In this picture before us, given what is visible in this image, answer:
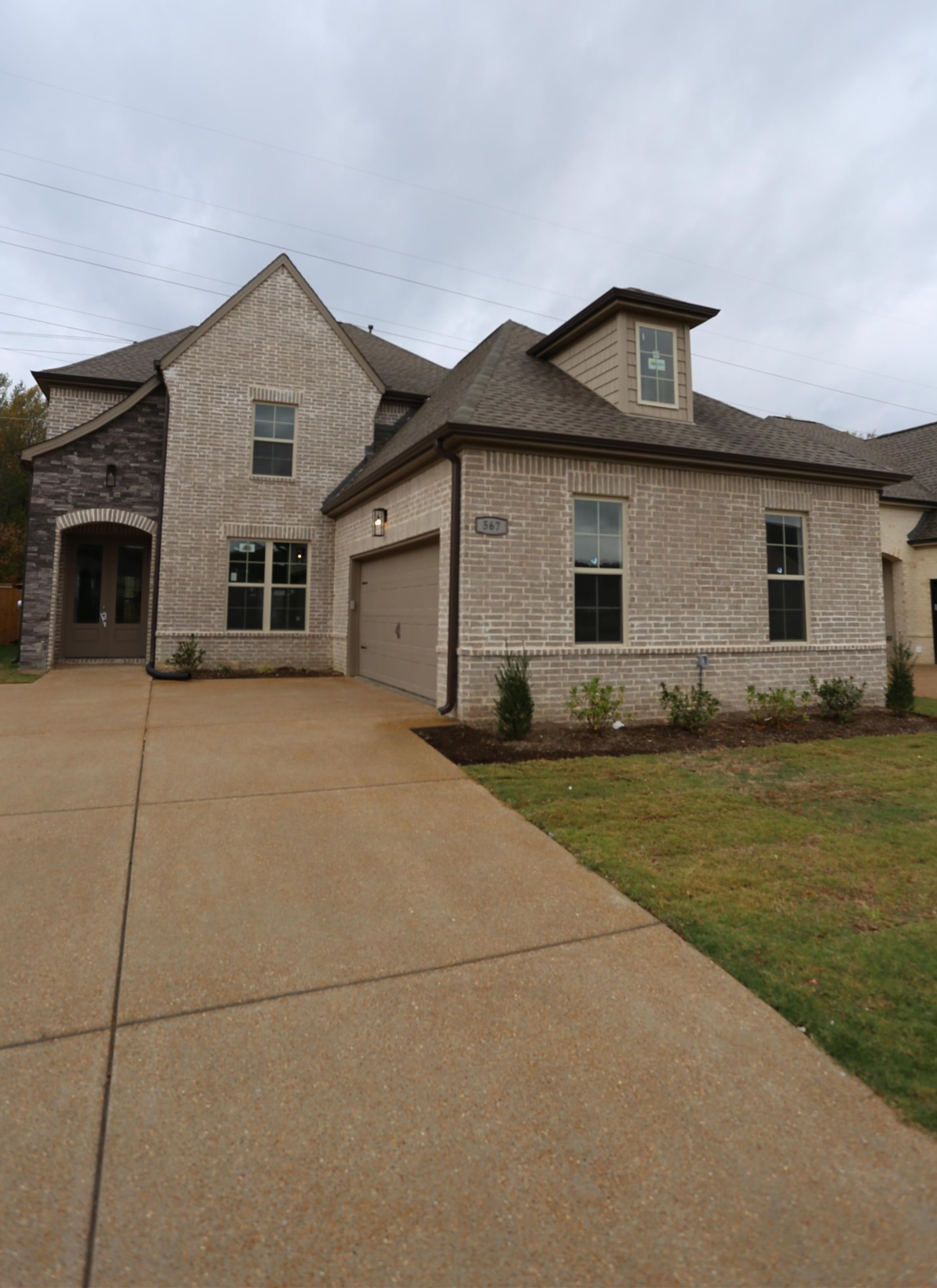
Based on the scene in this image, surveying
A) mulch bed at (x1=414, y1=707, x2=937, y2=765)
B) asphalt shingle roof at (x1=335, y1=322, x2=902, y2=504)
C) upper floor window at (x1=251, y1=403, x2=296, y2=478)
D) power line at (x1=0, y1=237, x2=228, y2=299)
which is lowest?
mulch bed at (x1=414, y1=707, x2=937, y2=765)

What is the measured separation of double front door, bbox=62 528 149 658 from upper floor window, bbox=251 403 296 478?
330 cm

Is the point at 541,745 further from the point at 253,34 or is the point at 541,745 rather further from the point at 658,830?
the point at 253,34

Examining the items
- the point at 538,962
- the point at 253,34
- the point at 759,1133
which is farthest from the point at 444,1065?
the point at 253,34

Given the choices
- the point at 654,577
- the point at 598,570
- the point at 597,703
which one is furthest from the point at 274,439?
the point at 597,703

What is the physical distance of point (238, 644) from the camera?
12844 millimetres

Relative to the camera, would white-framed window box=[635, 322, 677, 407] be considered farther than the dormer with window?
Yes

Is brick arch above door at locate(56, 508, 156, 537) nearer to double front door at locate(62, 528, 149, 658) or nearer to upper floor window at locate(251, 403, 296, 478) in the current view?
double front door at locate(62, 528, 149, 658)

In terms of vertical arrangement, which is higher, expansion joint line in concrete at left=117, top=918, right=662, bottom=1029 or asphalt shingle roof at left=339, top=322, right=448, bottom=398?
asphalt shingle roof at left=339, top=322, right=448, bottom=398

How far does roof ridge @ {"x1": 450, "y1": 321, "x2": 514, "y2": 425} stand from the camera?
25.0 feet

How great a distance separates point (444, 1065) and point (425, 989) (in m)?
0.43

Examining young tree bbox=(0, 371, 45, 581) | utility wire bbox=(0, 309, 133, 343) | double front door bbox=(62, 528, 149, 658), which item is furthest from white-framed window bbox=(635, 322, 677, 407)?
young tree bbox=(0, 371, 45, 581)

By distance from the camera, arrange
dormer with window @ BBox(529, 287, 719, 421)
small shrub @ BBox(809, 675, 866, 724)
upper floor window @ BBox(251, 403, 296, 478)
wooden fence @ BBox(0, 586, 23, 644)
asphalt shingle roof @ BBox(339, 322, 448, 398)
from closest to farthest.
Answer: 1. small shrub @ BBox(809, 675, 866, 724)
2. dormer with window @ BBox(529, 287, 719, 421)
3. upper floor window @ BBox(251, 403, 296, 478)
4. asphalt shingle roof @ BBox(339, 322, 448, 398)
5. wooden fence @ BBox(0, 586, 23, 644)

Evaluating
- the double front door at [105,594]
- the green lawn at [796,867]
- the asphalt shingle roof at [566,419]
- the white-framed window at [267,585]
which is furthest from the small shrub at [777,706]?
the double front door at [105,594]

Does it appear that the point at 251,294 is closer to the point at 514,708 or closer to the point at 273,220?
the point at 273,220
